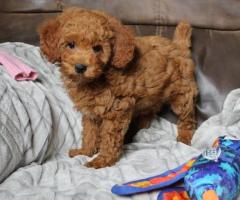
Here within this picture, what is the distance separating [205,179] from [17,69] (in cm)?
111

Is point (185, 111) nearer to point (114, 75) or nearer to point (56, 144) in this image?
point (114, 75)

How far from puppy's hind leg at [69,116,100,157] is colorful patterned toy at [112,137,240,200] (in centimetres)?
50

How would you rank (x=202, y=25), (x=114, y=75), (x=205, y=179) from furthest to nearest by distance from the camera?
(x=202, y=25) < (x=114, y=75) < (x=205, y=179)

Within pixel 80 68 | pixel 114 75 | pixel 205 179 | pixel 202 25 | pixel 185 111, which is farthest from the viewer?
pixel 202 25

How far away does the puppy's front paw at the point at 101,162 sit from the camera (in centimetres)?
216

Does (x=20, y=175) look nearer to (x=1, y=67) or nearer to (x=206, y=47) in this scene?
(x=1, y=67)

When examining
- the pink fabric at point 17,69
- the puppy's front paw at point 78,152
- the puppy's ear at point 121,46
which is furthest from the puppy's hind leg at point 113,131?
the pink fabric at point 17,69

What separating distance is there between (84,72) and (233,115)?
0.87m

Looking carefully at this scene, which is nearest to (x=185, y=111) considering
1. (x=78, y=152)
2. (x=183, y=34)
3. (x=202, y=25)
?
(x=183, y=34)

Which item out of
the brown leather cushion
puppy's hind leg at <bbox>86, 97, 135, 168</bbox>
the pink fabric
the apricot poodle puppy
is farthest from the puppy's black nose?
the brown leather cushion

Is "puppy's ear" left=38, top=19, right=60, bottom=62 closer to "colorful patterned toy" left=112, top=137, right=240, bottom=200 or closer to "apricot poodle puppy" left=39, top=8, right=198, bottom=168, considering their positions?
"apricot poodle puppy" left=39, top=8, right=198, bottom=168

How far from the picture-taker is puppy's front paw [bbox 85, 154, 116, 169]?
2162 millimetres

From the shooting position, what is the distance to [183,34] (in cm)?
250

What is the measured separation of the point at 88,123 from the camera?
Result: 2.36m
